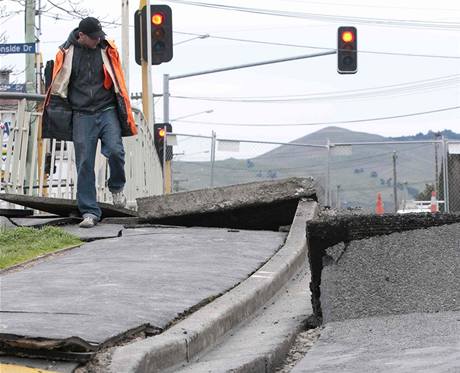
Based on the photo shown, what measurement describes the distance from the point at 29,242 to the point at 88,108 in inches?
72.9

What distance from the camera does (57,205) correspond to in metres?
9.76

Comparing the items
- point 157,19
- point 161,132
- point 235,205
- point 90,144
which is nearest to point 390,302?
point 235,205

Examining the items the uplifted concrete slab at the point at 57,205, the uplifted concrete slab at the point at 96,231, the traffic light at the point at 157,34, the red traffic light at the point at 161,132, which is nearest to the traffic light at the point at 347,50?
the red traffic light at the point at 161,132

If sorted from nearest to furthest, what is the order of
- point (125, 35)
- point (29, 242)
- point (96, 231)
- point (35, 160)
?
point (29, 242) < point (96, 231) < point (35, 160) < point (125, 35)

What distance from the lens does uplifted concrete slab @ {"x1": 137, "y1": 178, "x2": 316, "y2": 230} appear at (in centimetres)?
955

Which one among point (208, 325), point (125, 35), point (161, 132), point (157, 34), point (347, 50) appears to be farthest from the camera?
point (347, 50)

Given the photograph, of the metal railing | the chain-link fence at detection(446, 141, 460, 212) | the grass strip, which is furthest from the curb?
the chain-link fence at detection(446, 141, 460, 212)

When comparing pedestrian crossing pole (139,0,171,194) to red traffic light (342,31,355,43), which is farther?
red traffic light (342,31,355,43)

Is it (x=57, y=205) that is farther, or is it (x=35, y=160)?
(x=35, y=160)

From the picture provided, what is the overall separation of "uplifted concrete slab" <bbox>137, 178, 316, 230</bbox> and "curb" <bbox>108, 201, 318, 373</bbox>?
179 cm

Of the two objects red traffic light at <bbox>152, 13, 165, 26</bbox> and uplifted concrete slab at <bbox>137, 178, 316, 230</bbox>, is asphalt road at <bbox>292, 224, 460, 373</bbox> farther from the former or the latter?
red traffic light at <bbox>152, 13, 165, 26</bbox>

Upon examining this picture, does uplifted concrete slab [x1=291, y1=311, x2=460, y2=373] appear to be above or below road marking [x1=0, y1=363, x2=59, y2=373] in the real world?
below

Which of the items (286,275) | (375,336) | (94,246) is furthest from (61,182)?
(375,336)

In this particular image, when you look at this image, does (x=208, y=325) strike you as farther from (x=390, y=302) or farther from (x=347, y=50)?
(x=347, y=50)
